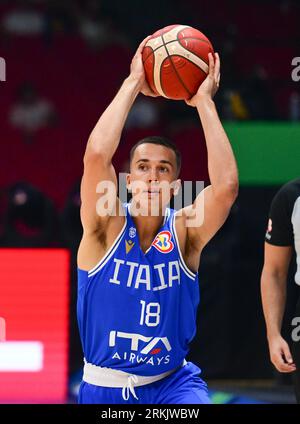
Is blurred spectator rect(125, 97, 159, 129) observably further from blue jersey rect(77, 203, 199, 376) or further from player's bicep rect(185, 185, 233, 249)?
blue jersey rect(77, 203, 199, 376)

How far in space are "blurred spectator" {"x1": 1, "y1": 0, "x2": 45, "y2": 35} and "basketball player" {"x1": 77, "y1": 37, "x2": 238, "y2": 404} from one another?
8.06 meters

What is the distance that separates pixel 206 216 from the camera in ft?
15.0

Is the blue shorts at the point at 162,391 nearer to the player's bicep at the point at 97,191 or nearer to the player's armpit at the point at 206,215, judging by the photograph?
the player's armpit at the point at 206,215

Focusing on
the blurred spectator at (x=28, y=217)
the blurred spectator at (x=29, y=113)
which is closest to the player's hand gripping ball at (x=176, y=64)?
the blurred spectator at (x=28, y=217)

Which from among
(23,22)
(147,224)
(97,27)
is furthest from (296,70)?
(147,224)

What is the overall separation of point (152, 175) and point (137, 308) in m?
0.68

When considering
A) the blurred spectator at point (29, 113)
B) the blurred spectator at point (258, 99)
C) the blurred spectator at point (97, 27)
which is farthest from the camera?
the blurred spectator at point (97, 27)

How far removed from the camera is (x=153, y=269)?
455 centimetres

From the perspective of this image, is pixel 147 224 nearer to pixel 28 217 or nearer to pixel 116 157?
pixel 28 217

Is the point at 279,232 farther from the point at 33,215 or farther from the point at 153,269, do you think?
the point at 33,215

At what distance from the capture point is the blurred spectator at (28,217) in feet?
25.6

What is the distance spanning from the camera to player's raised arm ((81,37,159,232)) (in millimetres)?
4312

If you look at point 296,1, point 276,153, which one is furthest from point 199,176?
point 296,1

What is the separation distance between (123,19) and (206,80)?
8.50 m
